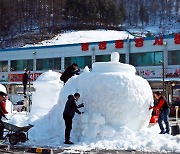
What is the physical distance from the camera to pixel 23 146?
10695 millimetres

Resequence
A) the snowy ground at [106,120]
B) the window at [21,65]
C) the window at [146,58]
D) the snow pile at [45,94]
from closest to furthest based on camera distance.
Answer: the snowy ground at [106,120] → the snow pile at [45,94] → the window at [146,58] → the window at [21,65]

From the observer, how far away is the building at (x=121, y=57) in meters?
32.5

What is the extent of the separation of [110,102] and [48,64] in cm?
2906

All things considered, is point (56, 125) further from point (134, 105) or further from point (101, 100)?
point (134, 105)

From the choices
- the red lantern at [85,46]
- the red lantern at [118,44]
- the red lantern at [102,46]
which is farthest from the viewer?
the red lantern at [85,46]

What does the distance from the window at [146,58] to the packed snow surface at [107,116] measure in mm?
21182

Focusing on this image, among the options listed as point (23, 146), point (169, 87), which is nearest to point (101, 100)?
point (23, 146)

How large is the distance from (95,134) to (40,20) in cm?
8678

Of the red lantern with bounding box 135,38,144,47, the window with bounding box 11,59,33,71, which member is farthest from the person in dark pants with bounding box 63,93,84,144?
the window with bounding box 11,59,33,71

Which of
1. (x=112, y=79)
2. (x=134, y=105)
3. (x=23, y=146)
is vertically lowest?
(x=23, y=146)

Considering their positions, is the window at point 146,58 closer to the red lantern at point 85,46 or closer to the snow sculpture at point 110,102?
the red lantern at point 85,46

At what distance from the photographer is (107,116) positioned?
11.4m

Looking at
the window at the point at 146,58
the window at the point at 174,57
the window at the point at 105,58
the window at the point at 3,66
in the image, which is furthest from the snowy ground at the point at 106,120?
the window at the point at 3,66

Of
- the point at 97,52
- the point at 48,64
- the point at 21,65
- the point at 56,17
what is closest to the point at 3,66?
the point at 21,65
